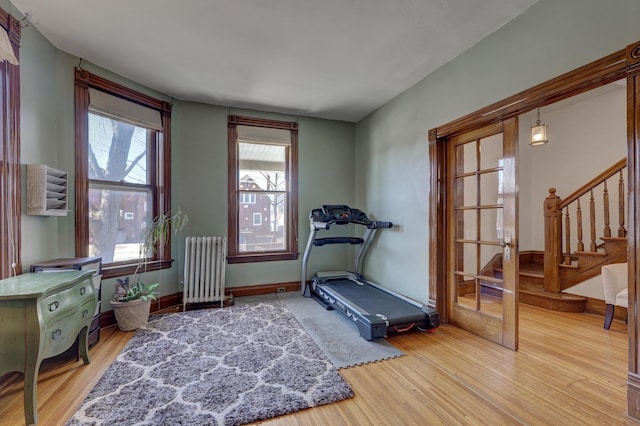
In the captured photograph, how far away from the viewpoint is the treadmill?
2744 millimetres

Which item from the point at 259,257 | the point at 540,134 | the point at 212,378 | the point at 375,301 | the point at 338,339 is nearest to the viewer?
the point at 212,378

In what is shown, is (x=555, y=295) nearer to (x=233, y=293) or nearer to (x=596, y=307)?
(x=596, y=307)

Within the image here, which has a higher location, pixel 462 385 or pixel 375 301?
A: pixel 375 301

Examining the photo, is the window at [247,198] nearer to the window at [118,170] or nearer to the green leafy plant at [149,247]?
the green leafy plant at [149,247]

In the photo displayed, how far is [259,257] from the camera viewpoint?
429cm

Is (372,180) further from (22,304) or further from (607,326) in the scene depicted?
(22,304)

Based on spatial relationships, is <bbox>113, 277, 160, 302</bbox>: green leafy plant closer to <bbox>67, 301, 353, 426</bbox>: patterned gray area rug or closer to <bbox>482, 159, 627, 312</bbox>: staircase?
<bbox>67, 301, 353, 426</bbox>: patterned gray area rug

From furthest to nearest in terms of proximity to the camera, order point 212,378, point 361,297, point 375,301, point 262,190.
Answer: point 262,190 < point 361,297 < point 375,301 < point 212,378

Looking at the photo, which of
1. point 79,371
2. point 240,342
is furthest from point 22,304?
point 240,342

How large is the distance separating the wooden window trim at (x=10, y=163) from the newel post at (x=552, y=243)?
19.6ft

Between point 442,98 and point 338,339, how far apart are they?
2.81 m

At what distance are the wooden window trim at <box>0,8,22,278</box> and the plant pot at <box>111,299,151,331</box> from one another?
2.99 ft

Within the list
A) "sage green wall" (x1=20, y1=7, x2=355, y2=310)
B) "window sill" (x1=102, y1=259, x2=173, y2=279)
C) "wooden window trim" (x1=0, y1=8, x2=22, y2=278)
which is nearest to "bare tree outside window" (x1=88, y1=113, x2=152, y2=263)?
"window sill" (x1=102, y1=259, x2=173, y2=279)

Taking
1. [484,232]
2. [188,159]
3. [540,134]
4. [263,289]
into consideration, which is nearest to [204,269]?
[263,289]
